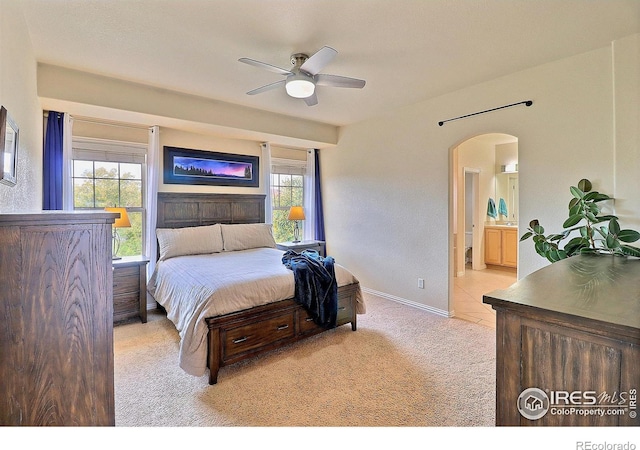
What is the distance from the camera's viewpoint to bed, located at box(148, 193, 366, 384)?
2.36 metres

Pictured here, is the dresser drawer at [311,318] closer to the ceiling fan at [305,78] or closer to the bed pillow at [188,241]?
the bed pillow at [188,241]

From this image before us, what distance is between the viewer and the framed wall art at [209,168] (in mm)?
4094

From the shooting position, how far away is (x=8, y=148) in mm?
1575

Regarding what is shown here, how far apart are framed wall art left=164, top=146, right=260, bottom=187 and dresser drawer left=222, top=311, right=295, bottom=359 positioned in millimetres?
2553

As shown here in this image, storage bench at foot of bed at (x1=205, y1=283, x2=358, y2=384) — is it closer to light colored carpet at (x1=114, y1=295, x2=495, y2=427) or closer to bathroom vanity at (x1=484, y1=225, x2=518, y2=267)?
light colored carpet at (x1=114, y1=295, x2=495, y2=427)

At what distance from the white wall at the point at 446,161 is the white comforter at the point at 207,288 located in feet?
4.05

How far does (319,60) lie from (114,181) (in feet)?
10.2

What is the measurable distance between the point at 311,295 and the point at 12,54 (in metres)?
2.64

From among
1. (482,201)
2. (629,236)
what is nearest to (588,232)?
(629,236)

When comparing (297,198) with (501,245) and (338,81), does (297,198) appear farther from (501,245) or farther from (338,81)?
(501,245)

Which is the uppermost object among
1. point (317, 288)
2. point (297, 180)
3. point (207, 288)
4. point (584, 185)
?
point (297, 180)
